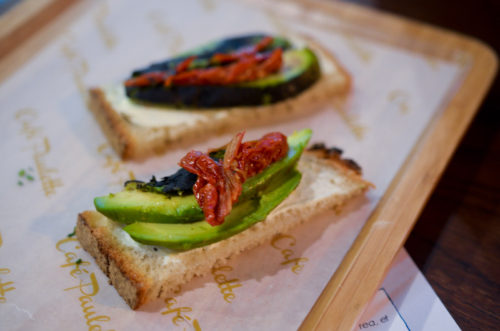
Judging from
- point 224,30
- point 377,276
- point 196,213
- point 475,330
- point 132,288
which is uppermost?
point 224,30

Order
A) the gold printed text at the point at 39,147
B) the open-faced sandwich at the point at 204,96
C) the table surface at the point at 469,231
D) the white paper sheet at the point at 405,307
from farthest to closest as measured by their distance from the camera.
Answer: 1. the open-faced sandwich at the point at 204,96
2. the gold printed text at the point at 39,147
3. the table surface at the point at 469,231
4. the white paper sheet at the point at 405,307

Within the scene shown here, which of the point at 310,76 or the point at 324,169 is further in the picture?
the point at 310,76

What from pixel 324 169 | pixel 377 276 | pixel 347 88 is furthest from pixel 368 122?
pixel 377 276

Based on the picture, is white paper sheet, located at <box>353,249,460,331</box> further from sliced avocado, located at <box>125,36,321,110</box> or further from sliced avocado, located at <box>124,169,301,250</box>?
sliced avocado, located at <box>125,36,321,110</box>

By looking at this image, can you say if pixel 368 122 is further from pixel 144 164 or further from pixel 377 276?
pixel 144 164

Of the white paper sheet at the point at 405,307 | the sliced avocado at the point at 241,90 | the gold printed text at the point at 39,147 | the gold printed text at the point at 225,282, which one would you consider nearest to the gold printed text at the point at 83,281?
the gold printed text at the point at 39,147

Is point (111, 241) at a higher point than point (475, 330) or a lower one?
higher

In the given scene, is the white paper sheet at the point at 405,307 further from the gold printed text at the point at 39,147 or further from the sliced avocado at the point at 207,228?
the gold printed text at the point at 39,147
